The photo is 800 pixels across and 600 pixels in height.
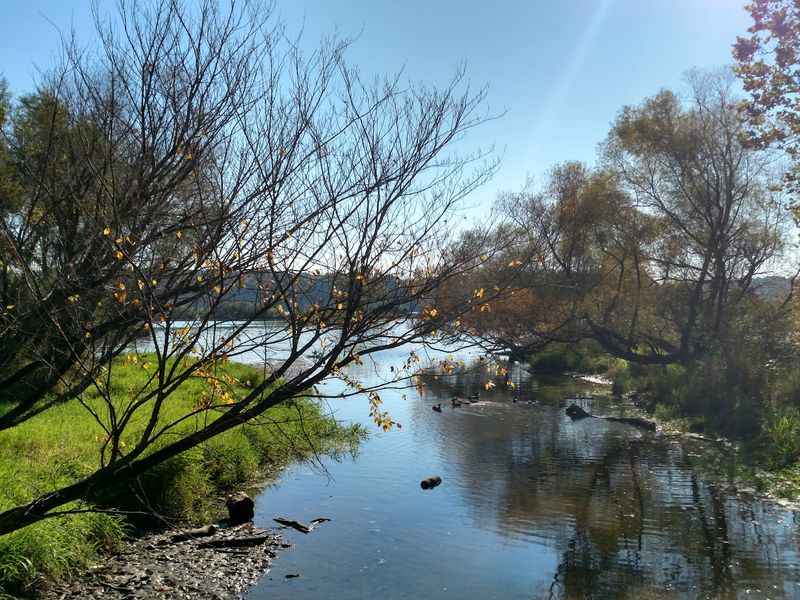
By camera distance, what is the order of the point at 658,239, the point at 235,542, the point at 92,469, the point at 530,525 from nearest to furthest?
the point at 235,542
the point at 92,469
the point at 530,525
the point at 658,239

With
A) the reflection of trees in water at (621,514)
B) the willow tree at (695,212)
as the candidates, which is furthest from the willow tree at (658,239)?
the reflection of trees in water at (621,514)

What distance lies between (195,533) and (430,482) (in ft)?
16.3

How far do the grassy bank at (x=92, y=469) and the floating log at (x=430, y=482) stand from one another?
2605mm

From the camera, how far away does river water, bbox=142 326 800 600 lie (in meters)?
8.91

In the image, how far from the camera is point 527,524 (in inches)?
449

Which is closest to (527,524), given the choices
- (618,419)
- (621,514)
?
(621,514)

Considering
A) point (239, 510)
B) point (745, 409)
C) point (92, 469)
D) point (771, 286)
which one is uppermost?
point (771, 286)

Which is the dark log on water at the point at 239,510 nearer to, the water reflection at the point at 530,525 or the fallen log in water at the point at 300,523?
the water reflection at the point at 530,525

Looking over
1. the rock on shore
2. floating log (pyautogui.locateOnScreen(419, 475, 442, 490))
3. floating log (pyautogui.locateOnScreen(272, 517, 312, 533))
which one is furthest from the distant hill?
the rock on shore

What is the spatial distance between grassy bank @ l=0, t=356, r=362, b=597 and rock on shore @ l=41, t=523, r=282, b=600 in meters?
0.28

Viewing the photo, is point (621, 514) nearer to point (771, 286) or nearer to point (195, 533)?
point (195, 533)

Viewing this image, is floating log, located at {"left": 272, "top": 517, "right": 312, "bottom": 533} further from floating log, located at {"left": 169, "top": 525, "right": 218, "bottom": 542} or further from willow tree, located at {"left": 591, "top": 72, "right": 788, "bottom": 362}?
willow tree, located at {"left": 591, "top": 72, "right": 788, "bottom": 362}

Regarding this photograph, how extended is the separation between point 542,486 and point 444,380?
19.8 m

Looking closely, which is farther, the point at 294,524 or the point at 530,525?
the point at 530,525
